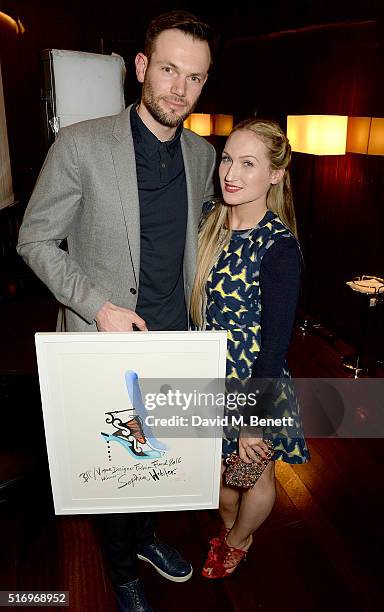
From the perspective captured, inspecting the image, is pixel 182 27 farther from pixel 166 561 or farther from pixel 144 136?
pixel 166 561

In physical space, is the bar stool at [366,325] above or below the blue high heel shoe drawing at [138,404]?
below

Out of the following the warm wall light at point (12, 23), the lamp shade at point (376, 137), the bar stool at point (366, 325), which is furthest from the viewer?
the warm wall light at point (12, 23)

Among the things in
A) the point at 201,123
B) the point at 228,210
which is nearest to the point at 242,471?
the point at 228,210

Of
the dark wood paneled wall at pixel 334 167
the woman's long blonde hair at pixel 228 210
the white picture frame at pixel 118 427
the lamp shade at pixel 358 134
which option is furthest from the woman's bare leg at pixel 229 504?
the lamp shade at pixel 358 134

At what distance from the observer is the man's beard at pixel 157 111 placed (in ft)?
4.98

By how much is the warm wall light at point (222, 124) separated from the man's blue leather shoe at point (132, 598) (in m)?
5.65

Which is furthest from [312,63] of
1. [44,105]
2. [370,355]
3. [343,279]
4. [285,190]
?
[285,190]

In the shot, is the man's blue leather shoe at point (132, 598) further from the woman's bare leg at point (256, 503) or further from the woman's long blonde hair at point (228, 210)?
the woman's long blonde hair at point (228, 210)

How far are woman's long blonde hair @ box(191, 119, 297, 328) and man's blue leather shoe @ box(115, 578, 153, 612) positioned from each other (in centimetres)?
90

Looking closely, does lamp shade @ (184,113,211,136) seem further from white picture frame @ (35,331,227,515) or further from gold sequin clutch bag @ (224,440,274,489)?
white picture frame @ (35,331,227,515)

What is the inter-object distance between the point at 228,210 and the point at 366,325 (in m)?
2.31

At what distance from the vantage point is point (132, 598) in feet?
5.73

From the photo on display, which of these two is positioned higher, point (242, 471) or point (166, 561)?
point (242, 471)
